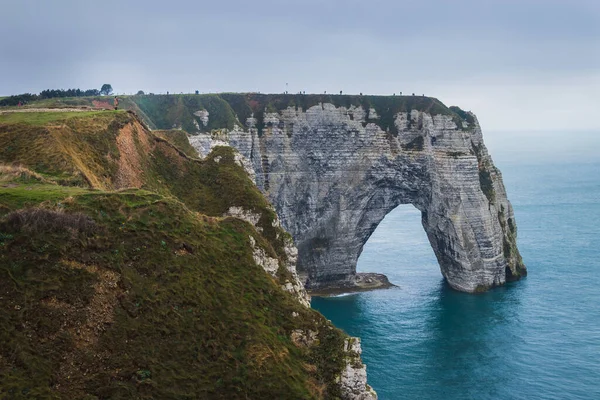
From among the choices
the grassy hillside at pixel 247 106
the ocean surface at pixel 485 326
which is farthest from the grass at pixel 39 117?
the grassy hillside at pixel 247 106

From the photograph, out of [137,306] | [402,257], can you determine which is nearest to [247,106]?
[402,257]

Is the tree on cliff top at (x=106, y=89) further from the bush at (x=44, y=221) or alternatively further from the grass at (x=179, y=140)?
the bush at (x=44, y=221)

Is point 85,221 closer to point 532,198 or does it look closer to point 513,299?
point 513,299

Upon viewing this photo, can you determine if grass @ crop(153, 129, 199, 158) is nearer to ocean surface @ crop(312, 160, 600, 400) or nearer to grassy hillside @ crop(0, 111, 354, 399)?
grassy hillside @ crop(0, 111, 354, 399)

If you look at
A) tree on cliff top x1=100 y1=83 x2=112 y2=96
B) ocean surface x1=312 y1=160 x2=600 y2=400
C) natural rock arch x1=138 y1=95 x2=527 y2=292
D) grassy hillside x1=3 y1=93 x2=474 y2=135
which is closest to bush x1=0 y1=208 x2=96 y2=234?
ocean surface x1=312 y1=160 x2=600 y2=400

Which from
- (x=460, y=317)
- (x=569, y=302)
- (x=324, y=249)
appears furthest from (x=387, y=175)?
(x=569, y=302)
